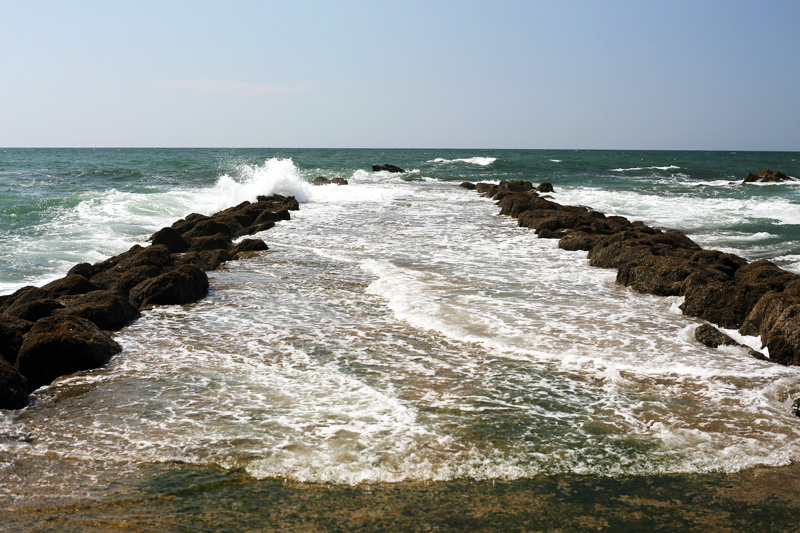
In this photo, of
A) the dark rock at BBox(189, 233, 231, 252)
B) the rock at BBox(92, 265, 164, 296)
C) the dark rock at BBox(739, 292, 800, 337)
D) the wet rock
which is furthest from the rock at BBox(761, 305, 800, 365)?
the wet rock

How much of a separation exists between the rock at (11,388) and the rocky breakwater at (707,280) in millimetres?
6617

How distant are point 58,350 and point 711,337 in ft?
21.7

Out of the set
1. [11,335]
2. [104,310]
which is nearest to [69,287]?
[104,310]

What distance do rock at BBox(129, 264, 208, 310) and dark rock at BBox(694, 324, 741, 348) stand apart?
632cm

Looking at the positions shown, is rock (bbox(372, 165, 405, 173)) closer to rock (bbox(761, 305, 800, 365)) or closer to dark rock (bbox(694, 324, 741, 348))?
dark rock (bbox(694, 324, 741, 348))

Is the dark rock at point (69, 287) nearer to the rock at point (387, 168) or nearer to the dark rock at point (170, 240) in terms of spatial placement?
the dark rock at point (170, 240)

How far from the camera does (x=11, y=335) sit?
636cm

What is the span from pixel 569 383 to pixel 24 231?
16986 mm

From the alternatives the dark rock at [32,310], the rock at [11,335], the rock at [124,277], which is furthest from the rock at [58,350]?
the rock at [124,277]

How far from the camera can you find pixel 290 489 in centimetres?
393

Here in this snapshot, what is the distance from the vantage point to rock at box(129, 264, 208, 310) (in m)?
8.72

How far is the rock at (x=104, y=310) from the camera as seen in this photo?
7.32m

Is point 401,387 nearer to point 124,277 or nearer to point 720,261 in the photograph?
point 124,277

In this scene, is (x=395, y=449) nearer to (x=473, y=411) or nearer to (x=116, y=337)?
(x=473, y=411)
